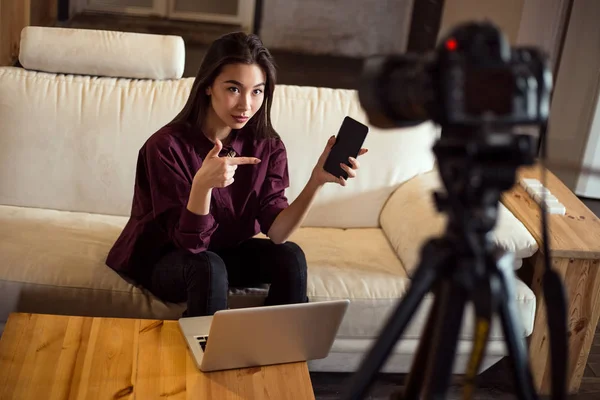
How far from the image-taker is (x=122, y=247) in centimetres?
192

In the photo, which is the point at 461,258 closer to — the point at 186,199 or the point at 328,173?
the point at 328,173

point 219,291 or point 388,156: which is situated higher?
point 388,156

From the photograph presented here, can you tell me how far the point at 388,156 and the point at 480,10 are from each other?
6.95ft

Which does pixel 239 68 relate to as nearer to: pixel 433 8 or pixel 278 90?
pixel 278 90

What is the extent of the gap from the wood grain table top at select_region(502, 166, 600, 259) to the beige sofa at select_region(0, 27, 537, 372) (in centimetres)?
6

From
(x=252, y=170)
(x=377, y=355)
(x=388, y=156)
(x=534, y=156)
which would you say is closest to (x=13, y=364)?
(x=252, y=170)

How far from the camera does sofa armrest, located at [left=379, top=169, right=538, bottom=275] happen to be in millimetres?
2002

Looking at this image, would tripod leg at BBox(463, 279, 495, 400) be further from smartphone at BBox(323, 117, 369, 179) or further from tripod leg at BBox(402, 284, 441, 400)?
smartphone at BBox(323, 117, 369, 179)

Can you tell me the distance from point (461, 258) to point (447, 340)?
8cm

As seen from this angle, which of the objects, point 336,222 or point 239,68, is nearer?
point 239,68

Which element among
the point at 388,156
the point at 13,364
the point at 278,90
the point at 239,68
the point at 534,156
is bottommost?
the point at 13,364

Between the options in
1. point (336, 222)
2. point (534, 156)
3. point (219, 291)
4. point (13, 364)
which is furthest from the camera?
point (336, 222)

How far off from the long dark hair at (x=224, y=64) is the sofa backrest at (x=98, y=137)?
0.38m

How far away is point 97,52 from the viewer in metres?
2.26
